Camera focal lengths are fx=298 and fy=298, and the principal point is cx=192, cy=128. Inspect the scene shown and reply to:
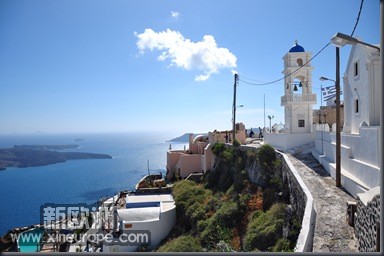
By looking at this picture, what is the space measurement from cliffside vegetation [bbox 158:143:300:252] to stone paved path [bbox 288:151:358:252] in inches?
42.5

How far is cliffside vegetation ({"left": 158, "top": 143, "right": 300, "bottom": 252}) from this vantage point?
10.5 metres

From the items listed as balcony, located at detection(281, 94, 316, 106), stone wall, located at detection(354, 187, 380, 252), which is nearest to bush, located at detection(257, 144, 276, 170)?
balcony, located at detection(281, 94, 316, 106)

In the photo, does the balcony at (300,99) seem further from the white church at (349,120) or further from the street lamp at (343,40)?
the street lamp at (343,40)

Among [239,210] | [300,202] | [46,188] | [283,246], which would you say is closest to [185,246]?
[239,210]

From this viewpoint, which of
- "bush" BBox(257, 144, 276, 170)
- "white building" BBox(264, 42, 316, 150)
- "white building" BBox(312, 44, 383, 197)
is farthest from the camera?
"white building" BBox(264, 42, 316, 150)

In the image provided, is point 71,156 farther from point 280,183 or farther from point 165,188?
point 280,183

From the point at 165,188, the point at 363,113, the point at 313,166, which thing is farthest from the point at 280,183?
the point at 165,188

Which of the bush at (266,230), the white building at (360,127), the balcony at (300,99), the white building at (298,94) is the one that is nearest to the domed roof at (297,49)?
the white building at (298,94)

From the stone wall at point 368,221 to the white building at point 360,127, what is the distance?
2655mm

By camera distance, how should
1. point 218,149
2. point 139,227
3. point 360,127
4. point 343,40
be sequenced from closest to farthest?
point 343,40 < point 360,127 < point 139,227 < point 218,149

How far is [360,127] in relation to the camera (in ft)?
33.0

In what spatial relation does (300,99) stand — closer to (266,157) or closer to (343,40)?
(266,157)

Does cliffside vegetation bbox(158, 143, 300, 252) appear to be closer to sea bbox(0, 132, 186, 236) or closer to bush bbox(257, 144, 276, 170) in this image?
bush bbox(257, 144, 276, 170)

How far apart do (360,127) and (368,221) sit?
5.72m
